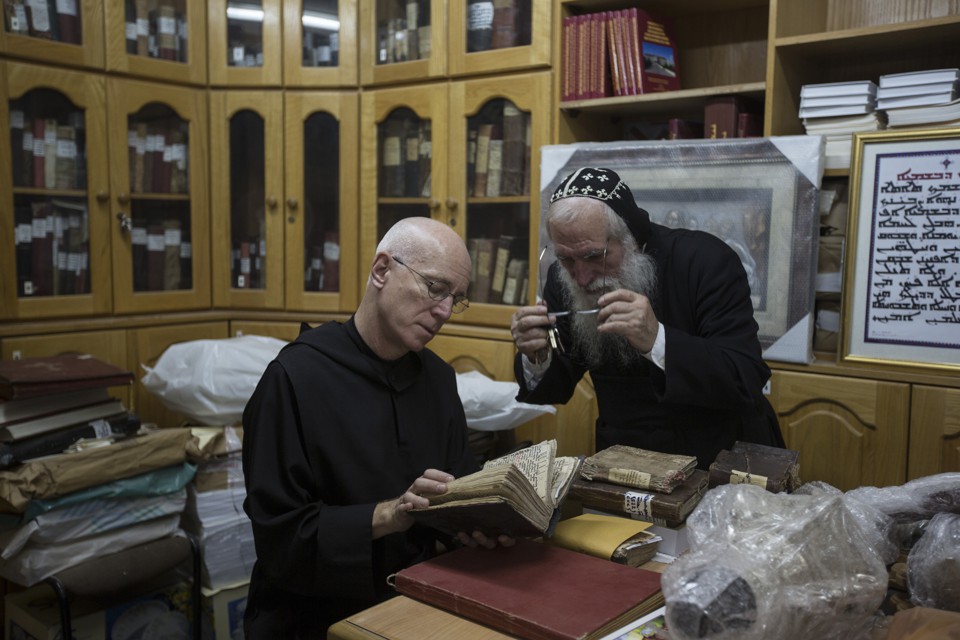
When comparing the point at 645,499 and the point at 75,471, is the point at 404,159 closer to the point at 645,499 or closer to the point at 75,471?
the point at 75,471

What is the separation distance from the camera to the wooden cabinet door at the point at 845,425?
89.6 inches

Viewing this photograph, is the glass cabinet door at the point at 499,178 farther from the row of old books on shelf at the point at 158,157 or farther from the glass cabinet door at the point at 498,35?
the row of old books on shelf at the point at 158,157

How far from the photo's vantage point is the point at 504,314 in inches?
119

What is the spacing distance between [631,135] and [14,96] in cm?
222

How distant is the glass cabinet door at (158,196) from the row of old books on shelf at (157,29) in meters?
0.15

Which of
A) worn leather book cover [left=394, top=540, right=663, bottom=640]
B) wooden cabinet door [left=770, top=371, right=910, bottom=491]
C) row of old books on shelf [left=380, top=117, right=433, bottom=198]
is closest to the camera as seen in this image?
worn leather book cover [left=394, top=540, right=663, bottom=640]

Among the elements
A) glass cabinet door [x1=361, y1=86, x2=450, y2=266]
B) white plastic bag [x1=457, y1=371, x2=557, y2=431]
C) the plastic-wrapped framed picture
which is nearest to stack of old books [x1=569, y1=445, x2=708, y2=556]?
the plastic-wrapped framed picture

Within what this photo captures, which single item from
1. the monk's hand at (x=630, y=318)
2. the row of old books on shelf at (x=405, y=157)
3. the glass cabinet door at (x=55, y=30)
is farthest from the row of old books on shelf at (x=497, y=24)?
the monk's hand at (x=630, y=318)

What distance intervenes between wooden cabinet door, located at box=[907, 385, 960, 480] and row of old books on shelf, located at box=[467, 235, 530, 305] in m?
1.35

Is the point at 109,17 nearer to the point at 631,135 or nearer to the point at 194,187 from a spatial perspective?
the point at 194,187

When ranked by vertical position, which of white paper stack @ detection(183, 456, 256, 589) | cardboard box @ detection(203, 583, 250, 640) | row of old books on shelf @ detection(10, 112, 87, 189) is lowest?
cardboard box @ detection(203, 583, 250, 640)

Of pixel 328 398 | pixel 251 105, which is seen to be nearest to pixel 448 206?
pixel 251 105

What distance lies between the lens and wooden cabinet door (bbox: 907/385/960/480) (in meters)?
2.17

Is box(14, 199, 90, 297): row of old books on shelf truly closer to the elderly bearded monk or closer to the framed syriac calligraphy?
the elderly bearded monk
